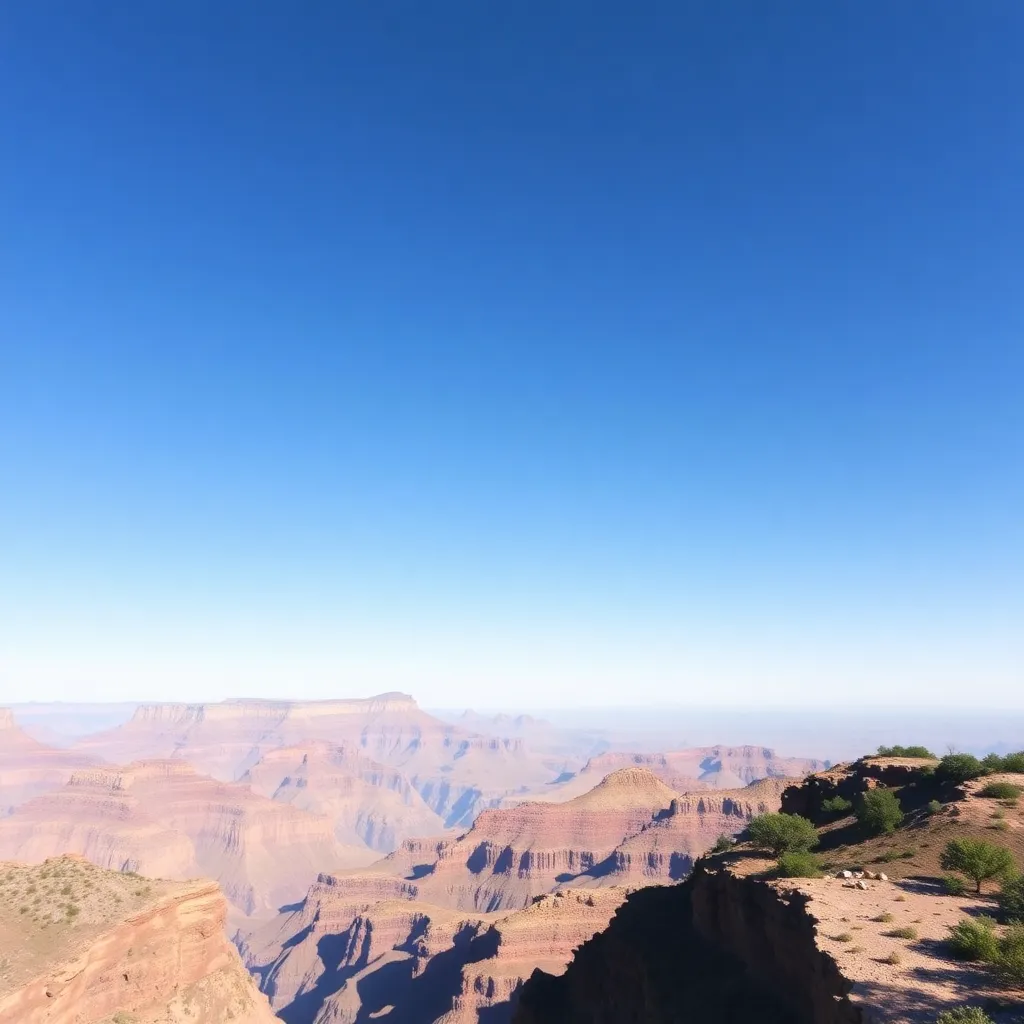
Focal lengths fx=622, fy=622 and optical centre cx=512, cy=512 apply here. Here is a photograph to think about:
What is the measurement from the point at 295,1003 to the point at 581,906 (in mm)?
66057

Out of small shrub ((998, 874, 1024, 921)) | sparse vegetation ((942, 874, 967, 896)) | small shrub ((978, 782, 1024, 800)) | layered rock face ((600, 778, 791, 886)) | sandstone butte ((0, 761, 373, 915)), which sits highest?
small shrub ((978, 782, 1024, 800))

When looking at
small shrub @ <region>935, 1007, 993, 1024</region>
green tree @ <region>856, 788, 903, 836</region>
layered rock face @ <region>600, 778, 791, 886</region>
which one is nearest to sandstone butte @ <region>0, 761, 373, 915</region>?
layered rock face @ <region>600, 778, 791, 886</region>

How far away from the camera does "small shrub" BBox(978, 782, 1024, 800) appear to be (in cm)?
2438

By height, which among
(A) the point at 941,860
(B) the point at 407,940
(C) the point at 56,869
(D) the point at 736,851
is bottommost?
(B) the point at 407,940

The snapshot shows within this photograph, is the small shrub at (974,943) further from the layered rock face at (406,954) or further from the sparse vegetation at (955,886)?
the layered rock face at (406,954)

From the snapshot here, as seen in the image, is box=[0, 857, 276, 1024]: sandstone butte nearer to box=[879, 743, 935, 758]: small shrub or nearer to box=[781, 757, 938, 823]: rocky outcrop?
box=[781, 757, 938, 823]: rocky outcrop

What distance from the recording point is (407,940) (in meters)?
98.0

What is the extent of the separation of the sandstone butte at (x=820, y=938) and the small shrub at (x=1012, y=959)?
23cm

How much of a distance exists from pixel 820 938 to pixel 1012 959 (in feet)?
14.7

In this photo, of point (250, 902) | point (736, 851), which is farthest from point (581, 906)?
point (250, 902)

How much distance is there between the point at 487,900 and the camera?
403 feet

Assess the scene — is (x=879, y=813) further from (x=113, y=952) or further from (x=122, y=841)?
(x=122, y=841)

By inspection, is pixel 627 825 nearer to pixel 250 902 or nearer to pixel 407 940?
pixel 407 940

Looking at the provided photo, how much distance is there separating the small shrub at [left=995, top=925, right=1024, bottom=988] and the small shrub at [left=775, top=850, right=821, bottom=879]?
8.29 m
